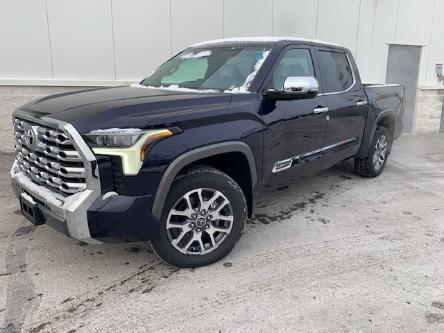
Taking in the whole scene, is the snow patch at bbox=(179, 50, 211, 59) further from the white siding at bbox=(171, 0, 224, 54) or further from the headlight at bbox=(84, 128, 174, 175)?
the white siding at bbox=(171, 0, 224, 54)

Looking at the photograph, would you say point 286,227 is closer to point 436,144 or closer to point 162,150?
point 162,150

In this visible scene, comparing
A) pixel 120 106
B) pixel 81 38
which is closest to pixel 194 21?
pixel 81 38

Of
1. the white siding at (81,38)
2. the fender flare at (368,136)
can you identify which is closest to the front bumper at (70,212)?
the fender flare at (368,136)

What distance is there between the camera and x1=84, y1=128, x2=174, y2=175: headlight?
270cm

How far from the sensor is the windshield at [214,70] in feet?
12.3

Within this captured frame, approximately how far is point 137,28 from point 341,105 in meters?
4.34

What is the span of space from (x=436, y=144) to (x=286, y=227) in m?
6.53

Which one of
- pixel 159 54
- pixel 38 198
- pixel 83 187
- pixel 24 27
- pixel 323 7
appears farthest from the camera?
pixel 323 7

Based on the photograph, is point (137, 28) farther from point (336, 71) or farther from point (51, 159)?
point (51, 159)

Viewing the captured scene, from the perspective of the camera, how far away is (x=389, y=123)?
6.11 metres

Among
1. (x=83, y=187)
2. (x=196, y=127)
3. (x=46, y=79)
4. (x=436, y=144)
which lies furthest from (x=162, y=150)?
(x=436, y=144)

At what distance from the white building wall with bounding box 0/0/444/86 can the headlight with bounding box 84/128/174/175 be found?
491 centimetres

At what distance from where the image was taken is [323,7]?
8867mm

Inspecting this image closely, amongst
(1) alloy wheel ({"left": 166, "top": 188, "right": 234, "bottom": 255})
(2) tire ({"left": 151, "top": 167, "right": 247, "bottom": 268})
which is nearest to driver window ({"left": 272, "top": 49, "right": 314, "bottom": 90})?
(2) tire ({"left": 151, "top": 167, "right": 247, "bottom": 268})
